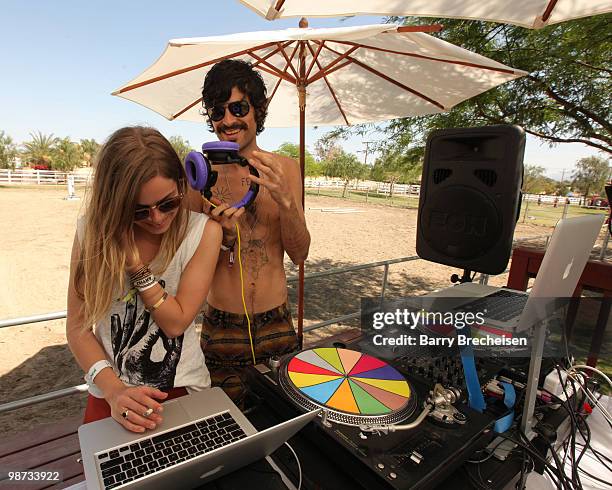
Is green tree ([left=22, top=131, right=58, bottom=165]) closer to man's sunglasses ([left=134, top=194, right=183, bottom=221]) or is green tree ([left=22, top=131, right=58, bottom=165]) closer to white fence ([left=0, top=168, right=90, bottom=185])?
white fence ([left=0, top=168, right=90, bottom=185])

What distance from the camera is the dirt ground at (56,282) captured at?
359 centimetres

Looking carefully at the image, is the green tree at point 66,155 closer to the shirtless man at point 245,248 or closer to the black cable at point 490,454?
the shirtless man at point 245,248

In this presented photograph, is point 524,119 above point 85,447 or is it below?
above

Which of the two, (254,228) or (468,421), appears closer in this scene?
(468,421)

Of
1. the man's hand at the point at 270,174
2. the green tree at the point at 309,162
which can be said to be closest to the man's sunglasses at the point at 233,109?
the man's hand at the point at 270,174

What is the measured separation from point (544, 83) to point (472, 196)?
4.05m

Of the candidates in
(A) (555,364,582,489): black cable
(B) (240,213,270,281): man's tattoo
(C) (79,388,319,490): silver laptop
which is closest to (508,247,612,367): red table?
(A) (555,364,582,489): black cable

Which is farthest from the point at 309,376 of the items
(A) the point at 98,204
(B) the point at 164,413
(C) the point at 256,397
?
(A) the point at 98,204

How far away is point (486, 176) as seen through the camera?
1.30 meters

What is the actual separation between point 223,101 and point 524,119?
15.8 ft

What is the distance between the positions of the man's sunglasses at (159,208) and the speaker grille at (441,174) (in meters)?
1.06

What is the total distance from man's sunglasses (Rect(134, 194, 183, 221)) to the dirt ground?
0.76 feet

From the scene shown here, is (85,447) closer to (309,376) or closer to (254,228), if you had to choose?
(309,376)

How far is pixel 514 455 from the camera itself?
1.06 metres
